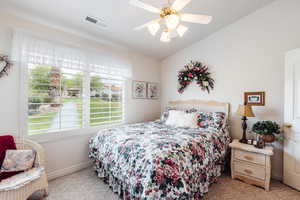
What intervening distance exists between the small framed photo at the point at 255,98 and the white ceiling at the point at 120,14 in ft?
4.92

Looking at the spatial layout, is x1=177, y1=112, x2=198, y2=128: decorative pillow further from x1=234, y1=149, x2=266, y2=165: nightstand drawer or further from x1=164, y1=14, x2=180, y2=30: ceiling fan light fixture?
x1=164, y1=14, x2=180, y2=30: ceiling fan light fixture

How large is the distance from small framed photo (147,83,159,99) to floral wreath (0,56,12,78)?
9.14 ft

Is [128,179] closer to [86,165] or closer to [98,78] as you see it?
[86,165]

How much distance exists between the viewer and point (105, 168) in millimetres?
2252

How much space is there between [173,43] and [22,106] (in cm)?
312

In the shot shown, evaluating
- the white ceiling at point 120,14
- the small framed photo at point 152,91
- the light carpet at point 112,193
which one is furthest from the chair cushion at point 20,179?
the small framed photo at point 152,91

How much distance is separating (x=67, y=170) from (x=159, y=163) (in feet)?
6.59

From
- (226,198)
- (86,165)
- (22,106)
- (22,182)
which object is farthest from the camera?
(86,165)

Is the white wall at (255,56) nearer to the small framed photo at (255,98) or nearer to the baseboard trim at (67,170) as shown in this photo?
the small framed photo at (255,98)

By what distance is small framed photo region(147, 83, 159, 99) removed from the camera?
4098mm

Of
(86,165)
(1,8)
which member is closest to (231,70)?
(86,165)

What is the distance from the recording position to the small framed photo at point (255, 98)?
265 cm

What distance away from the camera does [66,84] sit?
104 inches

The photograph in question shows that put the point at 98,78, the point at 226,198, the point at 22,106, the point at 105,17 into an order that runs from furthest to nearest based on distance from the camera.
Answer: the point at 98,78 → the point at 105,17 → the point at 22,106 → the point at 226,198
